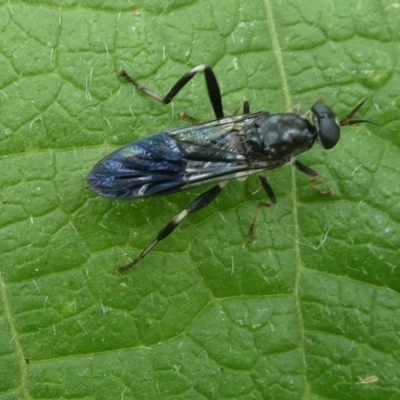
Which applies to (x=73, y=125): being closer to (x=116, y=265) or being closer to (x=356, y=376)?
(x=116, y=265)

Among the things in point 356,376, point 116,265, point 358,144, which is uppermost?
point 358,144

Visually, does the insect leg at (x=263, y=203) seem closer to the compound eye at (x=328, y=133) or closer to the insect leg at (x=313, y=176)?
the insect leg at (x=313, y=176)

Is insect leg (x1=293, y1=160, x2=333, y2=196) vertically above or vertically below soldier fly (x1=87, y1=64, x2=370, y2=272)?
below

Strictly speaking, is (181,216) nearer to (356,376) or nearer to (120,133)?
(120,133)

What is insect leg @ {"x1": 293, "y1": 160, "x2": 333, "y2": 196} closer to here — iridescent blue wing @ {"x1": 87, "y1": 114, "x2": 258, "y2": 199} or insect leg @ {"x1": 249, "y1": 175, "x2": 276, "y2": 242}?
insect leg @ {"x1": 249, "y1": 175, "x2": 276, "y2": 242}

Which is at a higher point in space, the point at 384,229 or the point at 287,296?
the point at 384,229

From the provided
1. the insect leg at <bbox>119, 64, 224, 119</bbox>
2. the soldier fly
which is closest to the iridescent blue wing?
the soldier fly

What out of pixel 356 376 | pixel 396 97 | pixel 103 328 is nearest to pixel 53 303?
pixel 103 328
